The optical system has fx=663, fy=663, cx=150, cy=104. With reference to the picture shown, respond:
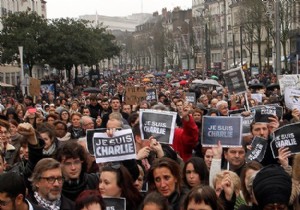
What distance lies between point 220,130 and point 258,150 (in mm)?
610

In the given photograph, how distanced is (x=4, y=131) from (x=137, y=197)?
10.2 feet

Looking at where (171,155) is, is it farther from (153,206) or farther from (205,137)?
(153,206)

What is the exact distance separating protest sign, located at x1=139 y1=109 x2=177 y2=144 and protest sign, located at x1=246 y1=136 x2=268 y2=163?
35.2 inches

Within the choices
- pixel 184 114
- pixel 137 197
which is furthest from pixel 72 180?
pixel 184 114

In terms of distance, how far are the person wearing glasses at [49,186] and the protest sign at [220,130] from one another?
8.78ft

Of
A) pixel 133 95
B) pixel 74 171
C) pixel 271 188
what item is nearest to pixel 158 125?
pixel 74 171

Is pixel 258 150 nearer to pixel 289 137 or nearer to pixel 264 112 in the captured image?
pixel 289 137

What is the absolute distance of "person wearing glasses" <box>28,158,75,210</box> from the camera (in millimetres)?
5266

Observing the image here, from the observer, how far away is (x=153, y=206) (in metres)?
4.82

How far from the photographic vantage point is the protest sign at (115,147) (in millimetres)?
6309

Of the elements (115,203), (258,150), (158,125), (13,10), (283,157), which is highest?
(13,10)

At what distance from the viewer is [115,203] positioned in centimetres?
541

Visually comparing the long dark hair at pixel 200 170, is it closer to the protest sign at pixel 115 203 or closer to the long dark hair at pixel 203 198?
the protest sign at pixel 115 203

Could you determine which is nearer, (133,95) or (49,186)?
(49,186)
